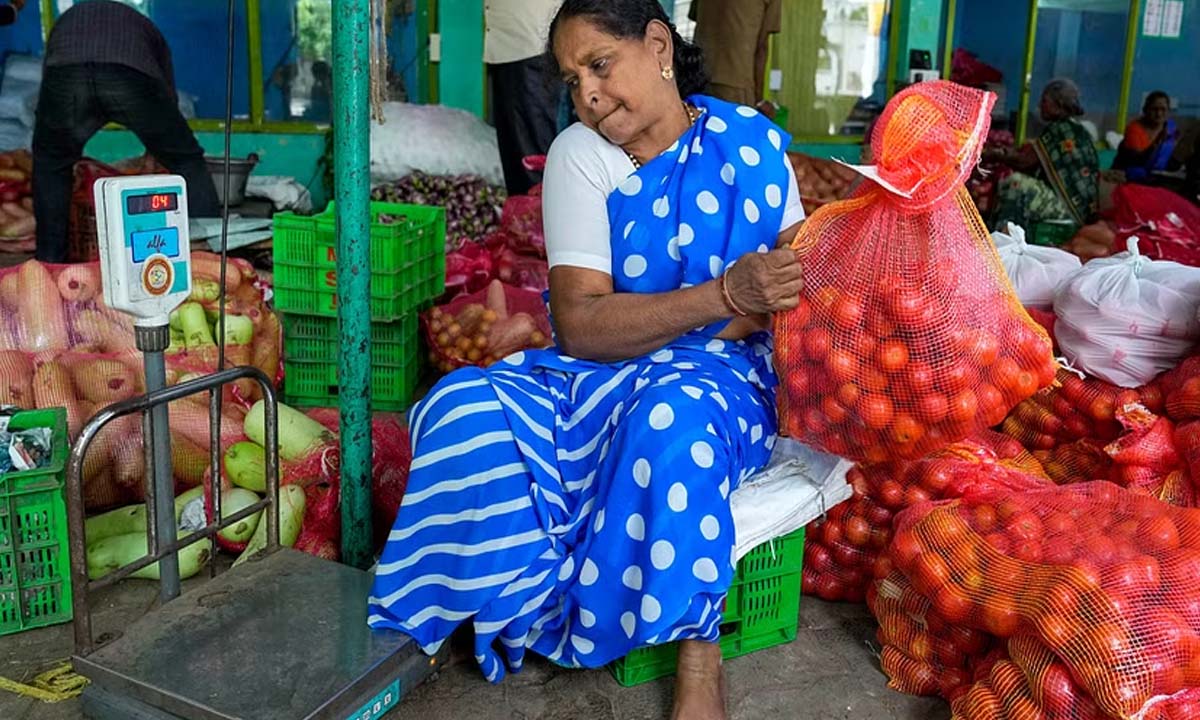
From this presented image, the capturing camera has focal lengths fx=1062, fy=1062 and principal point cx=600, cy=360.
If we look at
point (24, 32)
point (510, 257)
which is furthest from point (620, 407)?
point (24, 32)

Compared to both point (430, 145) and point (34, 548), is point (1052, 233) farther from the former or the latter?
point (34, 548)

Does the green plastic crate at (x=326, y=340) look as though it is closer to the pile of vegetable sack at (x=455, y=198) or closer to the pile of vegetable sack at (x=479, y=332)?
the pile of vegetable sack at (x=479, y=332)

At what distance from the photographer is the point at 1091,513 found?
2.14 m

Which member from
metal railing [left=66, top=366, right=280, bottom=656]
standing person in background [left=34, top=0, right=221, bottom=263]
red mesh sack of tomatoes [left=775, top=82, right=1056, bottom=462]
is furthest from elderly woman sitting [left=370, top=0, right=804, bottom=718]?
standing person in background [left=34, top=0, right=221, bottom=263]

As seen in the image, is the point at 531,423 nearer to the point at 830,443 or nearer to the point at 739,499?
the point at 739,499

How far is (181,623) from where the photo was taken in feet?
6.76

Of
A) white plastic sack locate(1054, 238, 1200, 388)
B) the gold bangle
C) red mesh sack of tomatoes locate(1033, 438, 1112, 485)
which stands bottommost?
red mesh sack of tomatoes locate(1033, 438, 1112, 485)

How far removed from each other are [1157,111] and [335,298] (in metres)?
7.50

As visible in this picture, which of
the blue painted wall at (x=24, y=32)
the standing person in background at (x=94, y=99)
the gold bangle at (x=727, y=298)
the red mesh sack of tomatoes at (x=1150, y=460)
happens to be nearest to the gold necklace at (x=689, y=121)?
the gold bangle at (x=727, y=298)

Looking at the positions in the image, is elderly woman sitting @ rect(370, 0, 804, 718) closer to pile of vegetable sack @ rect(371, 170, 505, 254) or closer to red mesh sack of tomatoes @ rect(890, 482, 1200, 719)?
red mesh sack of tomatoes @ rect(890, 482, 1200, 719)

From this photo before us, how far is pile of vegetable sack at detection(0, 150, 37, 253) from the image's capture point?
602 centimetres

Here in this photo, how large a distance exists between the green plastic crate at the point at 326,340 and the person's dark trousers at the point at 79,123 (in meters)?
1.61

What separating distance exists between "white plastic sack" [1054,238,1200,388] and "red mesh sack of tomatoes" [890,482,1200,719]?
0.55 meters

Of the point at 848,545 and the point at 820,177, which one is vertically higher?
the point at 820,177
